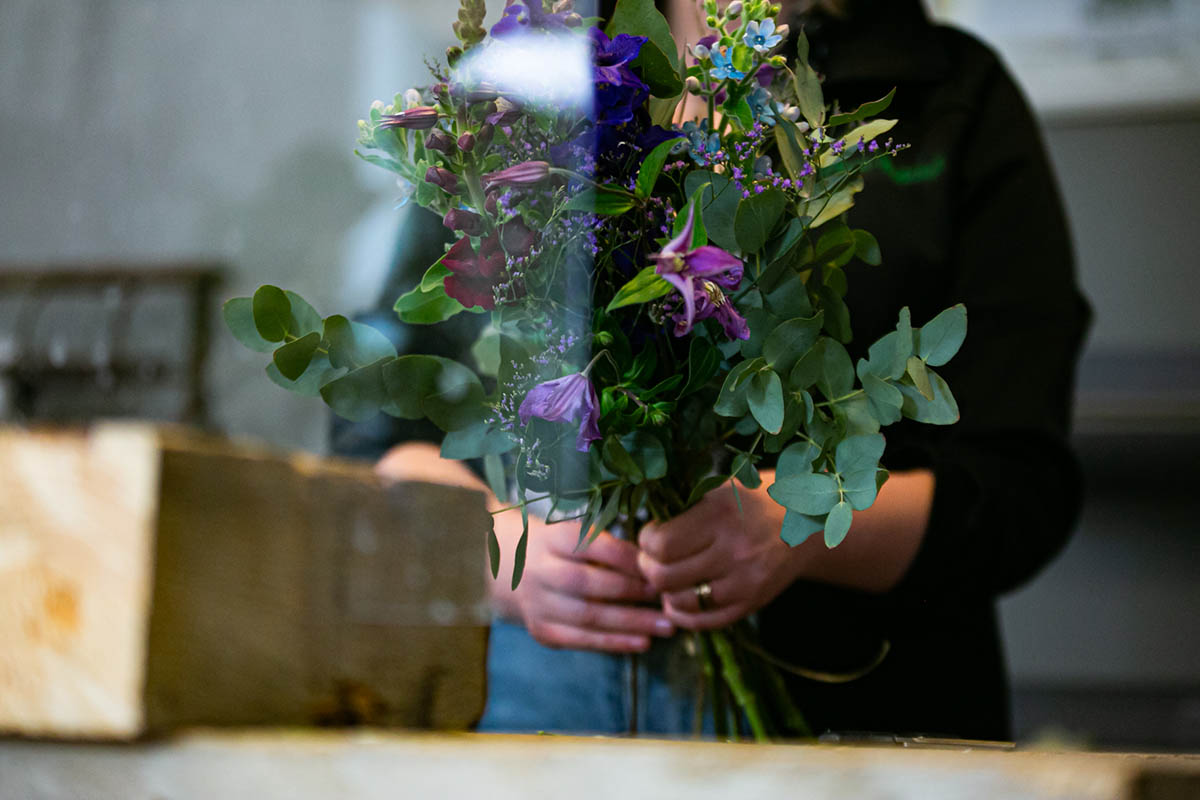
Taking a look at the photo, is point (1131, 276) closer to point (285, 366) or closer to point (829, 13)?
point (829, 13)

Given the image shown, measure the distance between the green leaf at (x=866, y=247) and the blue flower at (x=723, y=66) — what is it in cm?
7

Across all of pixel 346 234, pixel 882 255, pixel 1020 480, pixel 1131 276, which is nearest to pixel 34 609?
pixel 882 255

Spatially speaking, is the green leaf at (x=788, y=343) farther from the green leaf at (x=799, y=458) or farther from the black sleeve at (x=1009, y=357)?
the black sleeve at (x=1009, y=357)

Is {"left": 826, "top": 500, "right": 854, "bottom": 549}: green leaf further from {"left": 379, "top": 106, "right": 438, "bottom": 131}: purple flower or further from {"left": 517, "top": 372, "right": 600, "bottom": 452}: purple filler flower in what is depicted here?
{"left": 379, "top": 106, "right": 438, "bottom": 131}: purple flower

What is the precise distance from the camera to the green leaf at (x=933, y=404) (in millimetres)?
312

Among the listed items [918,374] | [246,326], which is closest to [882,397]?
[918,374]

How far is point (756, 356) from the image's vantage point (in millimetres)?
312

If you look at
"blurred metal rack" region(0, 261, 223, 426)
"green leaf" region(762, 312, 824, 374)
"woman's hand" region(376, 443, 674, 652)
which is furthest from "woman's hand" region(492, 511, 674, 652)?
"blurred metal rack" region(0, 261, 223, 426)

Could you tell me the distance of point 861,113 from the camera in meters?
0.33

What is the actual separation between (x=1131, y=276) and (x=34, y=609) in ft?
4.24

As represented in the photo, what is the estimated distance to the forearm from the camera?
35 cm

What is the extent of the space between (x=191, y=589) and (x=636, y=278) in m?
0.17

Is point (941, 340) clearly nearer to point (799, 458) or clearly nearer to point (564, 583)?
point (799, 458)

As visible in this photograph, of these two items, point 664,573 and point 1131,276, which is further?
point 1131,276
